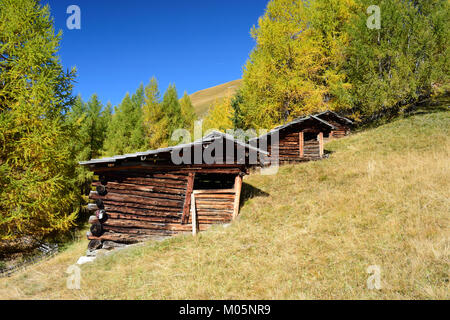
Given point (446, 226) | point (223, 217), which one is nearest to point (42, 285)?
point (223, 217)

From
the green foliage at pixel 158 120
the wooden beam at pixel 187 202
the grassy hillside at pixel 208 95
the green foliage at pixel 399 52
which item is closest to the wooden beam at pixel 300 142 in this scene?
the green foliage at pixel 399 52

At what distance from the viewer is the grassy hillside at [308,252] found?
564 cm

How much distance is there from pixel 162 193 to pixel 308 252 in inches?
239

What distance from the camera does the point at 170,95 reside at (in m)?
32.1

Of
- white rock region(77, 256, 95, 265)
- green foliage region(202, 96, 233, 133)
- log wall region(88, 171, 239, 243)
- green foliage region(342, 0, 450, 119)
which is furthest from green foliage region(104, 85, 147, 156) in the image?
green foliage region(342, 0, 450, 119)

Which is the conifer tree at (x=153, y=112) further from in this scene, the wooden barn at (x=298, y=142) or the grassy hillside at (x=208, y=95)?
the grassy hillside at (x=208, y=95)

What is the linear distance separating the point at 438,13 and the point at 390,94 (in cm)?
786

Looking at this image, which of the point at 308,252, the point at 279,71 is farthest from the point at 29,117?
the point at 279,71

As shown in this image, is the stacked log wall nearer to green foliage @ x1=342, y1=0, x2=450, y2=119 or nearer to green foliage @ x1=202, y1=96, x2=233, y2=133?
green foliage @ x1=202, y1=96, x2=233, y2=133

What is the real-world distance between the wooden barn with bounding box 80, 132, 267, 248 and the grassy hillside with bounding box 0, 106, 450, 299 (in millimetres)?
856

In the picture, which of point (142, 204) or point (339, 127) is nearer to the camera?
point (142, 204)

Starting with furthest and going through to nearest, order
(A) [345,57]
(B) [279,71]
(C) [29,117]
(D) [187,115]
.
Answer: (D) [187,115], (A) [345,57], (B) [279,71], (C) [29,117]

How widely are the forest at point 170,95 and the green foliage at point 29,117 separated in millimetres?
44

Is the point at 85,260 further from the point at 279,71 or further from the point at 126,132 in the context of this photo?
the point at 279,71
